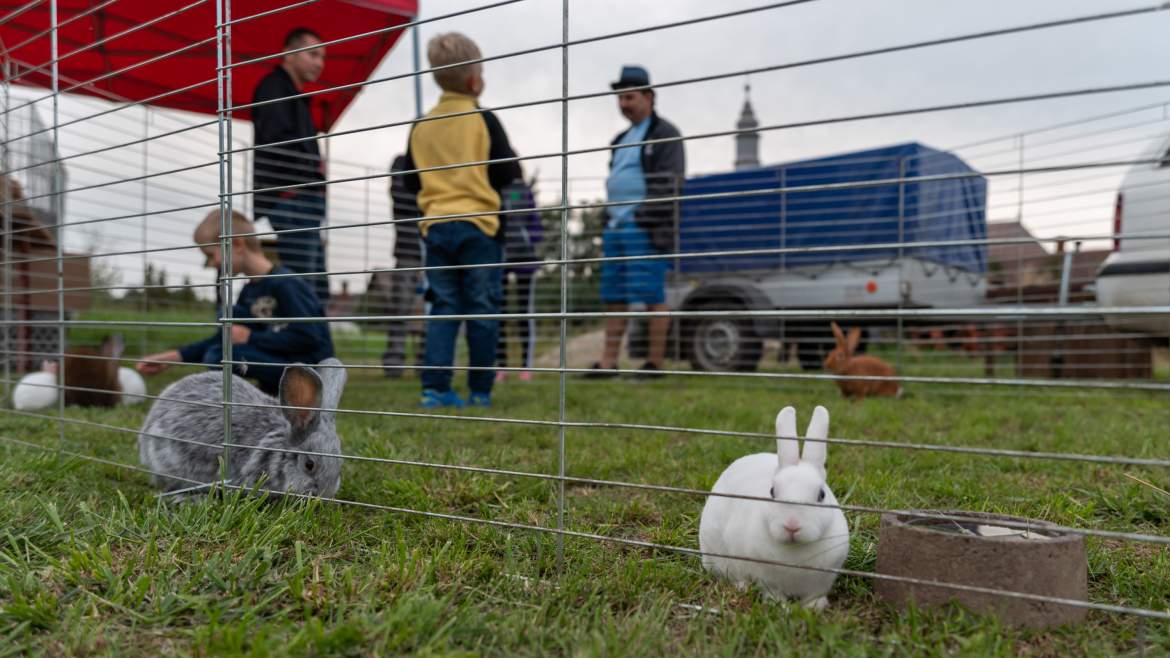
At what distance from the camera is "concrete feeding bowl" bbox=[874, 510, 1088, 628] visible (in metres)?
1.20

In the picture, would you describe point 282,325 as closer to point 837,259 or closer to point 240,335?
point 240,335

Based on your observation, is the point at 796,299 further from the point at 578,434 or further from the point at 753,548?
the point at 753,548

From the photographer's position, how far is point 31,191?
188 inches

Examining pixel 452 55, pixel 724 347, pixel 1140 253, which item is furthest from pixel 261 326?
pixel 1140 253

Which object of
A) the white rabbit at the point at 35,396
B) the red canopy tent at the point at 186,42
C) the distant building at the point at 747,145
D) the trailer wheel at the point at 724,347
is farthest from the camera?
the distant building at the point at 747,145

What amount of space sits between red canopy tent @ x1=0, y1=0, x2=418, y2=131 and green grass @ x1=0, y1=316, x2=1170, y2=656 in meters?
3.52

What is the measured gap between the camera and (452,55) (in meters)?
3.83

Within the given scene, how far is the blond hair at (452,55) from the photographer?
379 centimetres

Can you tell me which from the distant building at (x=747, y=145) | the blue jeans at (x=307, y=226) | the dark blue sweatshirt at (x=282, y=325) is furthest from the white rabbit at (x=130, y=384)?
the distant building at (x=747, y=145)

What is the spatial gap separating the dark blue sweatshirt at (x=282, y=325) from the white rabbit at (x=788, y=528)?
2.47 metres

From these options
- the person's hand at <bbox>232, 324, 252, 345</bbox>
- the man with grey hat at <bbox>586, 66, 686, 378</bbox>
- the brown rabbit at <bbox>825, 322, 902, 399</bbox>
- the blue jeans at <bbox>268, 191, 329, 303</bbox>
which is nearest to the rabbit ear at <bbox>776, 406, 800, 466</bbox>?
the person's hand at <bbox>232, 324, 252, 345</bbox>

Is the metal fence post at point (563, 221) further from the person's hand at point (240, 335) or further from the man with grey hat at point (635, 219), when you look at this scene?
the man with grey hat at point (635, 219)

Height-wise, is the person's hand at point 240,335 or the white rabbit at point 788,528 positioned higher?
the person's hand at point 240,335

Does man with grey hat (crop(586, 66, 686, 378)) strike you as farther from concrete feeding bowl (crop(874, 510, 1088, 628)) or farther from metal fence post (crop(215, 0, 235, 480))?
concrete feeding bowl (crop(874, 510, 1088, 628))
